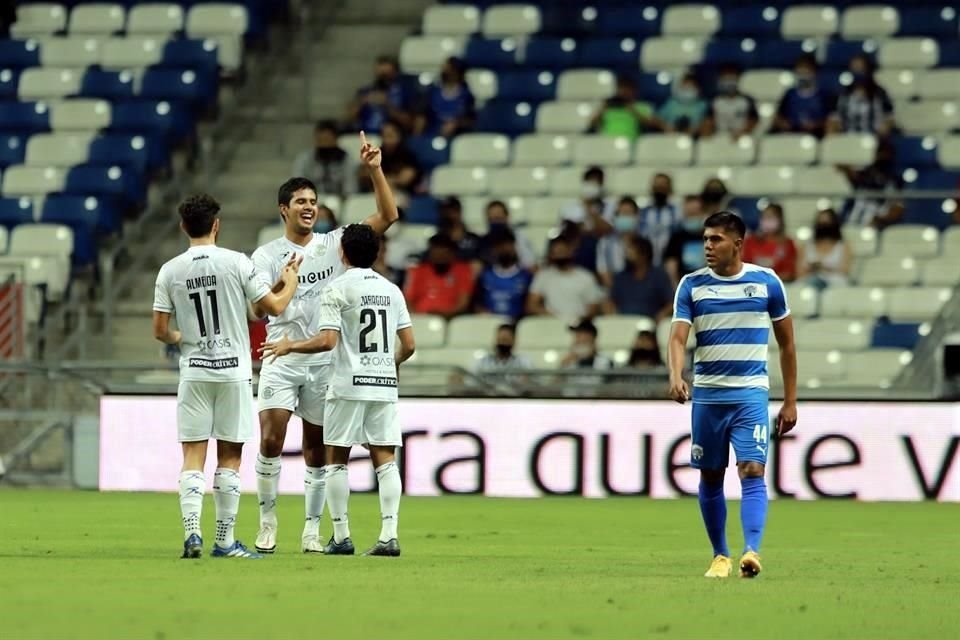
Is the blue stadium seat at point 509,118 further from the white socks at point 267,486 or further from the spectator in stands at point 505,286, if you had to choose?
the white socks at point 267,486

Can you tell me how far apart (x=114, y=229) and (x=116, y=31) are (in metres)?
4.27

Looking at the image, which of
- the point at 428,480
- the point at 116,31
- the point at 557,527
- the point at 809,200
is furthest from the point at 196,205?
the point at 116,31

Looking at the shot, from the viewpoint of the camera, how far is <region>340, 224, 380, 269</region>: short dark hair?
38.1ft

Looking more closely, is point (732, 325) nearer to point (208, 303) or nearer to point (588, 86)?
point (208, 303)

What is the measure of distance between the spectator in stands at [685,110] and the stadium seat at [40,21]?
27.4 feet

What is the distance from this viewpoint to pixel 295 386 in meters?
12.2

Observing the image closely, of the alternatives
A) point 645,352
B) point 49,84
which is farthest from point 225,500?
point 49,84

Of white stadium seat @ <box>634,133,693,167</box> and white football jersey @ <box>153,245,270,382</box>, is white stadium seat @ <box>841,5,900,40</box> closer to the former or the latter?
white stadium seat @ <box>634,133,693,167</box>

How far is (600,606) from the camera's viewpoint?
9133mm

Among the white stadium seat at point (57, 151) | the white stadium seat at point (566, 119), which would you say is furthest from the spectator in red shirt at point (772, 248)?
the white stadium seat at point (57, 151)

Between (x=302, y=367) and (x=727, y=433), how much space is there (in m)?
2.70

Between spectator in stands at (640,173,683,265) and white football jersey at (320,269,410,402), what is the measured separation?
31.0 ft

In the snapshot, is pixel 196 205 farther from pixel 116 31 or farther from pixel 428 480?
pixel 116 31

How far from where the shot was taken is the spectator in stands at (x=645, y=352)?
1947 cm
